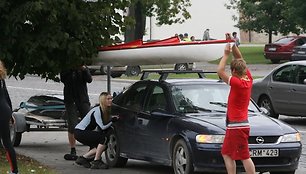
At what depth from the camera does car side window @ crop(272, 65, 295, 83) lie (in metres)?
20.1

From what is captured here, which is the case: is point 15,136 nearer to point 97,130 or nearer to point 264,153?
point 97,130

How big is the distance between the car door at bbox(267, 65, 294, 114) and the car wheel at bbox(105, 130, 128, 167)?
7.10 meters

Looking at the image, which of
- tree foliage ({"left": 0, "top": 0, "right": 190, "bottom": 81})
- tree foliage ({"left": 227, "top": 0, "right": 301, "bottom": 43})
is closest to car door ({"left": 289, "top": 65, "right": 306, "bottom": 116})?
tree foliage ({"left": 0, "top": 0, "right": 190, "bottom": 81})

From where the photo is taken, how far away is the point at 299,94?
64.2 ft

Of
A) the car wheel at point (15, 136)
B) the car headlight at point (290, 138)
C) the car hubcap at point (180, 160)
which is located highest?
the car headlight at point (290, 138)

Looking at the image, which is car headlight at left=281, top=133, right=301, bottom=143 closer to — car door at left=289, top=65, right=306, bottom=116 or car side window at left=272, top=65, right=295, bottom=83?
car door at left=289, top=65, right=306, bottom=116

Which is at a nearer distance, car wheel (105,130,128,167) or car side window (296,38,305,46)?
car wheel (105,130,128,167)

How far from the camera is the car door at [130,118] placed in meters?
13.0

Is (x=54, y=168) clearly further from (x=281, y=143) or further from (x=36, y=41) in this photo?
(x=281, y=143)

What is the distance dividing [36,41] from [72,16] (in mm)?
671

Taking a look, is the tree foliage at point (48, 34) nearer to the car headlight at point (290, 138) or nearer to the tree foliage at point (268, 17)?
the car headlight at point (290, 138)

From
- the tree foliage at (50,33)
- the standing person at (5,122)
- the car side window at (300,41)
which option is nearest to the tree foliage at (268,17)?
the car side window at (300,41)

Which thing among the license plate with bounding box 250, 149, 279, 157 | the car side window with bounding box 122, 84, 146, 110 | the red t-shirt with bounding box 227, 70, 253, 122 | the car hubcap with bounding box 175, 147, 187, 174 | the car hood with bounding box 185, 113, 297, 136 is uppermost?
the red t-shirt with bounding box 227, 70, 253, 122

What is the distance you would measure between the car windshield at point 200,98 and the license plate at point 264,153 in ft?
3.86
